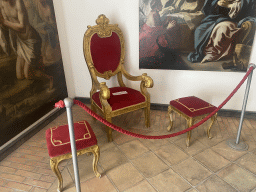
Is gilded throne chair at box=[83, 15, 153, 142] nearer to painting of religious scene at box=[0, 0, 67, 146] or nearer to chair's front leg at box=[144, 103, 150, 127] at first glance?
chair's front leg at box=[144, 103, 150, 127]

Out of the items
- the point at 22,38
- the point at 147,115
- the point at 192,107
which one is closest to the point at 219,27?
the point at 192,107

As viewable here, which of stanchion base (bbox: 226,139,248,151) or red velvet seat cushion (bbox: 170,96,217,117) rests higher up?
red velvet seat cushion (bbox: 170,96,217,117)

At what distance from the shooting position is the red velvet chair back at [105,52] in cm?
313

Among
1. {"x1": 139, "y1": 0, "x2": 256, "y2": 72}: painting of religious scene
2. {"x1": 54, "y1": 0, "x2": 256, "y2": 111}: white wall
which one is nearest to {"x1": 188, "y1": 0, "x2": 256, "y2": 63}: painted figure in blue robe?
{"x1": 139, "y1": 0, "x2": 256, "y2": 72}: painting of religious scene

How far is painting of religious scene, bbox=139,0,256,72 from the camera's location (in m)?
2.95

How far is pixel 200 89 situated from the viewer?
11.7ft

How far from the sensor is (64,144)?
1.93 metres

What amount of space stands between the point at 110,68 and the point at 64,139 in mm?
1713

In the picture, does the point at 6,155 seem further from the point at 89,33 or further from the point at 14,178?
the point at 89,33

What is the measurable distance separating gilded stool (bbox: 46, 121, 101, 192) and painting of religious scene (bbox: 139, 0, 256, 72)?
2075 mm

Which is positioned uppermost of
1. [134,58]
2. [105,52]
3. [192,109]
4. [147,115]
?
[105,52]

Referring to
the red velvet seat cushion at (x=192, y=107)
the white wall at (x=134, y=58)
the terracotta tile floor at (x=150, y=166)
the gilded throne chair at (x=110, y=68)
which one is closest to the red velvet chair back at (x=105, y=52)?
the gilded throne chair at (x=110, y=68)

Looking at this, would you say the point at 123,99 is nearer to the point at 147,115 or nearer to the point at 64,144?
the point at 147,115

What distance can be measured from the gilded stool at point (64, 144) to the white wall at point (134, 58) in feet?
6.60
